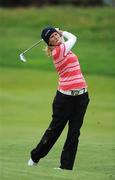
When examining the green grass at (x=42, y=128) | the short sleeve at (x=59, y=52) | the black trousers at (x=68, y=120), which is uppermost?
the short sleeve at (x=59, y=52)

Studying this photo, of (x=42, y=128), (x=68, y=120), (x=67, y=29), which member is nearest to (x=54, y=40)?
(x=68, y=120)

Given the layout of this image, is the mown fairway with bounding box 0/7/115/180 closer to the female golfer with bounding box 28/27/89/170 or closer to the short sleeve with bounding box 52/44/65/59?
the female golfer with bounding box 28/27/89/170

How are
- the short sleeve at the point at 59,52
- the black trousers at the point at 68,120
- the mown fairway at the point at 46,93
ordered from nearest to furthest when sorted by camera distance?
the short sleeve at the point at 59,52, the black trousers at the point at 68,120, the mown fairway at the point at 46,93

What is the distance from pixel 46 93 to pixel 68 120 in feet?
34.4

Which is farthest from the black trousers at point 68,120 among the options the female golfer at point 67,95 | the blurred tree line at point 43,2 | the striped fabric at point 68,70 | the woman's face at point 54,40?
the blurred tree line at point 43,2

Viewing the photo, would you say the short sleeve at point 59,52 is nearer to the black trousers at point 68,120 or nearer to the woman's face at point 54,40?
the woman's face at point 54,40

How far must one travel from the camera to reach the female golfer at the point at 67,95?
11250 mm

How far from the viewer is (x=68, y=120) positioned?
11.5m

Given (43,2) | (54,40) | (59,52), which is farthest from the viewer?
(43,2)

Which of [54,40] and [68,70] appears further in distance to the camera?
[54,40]

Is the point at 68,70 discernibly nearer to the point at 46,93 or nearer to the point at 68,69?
the point at 68,69

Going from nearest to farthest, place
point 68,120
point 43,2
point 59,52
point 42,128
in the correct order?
point 59,52 → point 68,120 → point 42,128 → point 43,2

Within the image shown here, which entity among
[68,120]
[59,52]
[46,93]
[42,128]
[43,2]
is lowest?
[43,2]

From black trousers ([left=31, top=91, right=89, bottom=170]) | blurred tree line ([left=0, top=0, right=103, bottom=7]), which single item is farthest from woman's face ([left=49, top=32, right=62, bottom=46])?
blurred tree line ([left=0, top=0, right=103, bottom=7])
